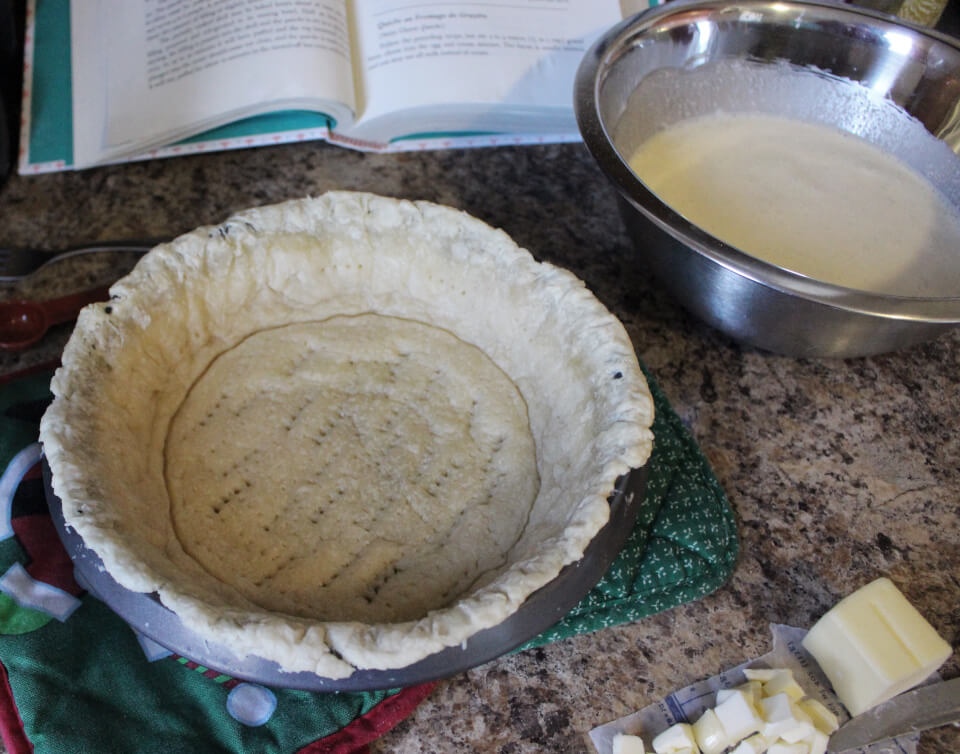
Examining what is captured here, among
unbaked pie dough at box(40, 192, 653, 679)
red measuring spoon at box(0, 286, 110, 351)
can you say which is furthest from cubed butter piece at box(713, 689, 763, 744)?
red measuring spoon at box(0, 286, 110, 351)

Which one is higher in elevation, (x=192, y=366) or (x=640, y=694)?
(x=192, y=366)

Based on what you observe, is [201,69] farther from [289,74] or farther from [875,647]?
[875,647]

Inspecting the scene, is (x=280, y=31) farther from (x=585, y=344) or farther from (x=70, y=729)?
(x=70, y=729)

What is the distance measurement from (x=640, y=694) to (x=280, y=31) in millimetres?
1092

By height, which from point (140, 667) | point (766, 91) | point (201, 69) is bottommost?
point (140, 667)

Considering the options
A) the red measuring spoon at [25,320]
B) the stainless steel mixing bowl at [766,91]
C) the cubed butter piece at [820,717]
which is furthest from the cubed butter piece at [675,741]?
the red measuring spoon at [25,320]

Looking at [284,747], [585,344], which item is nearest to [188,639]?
[284,747]

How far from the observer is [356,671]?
648mm

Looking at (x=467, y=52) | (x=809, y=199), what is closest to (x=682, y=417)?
(x=809, y=199)

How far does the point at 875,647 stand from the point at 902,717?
8 centimetres

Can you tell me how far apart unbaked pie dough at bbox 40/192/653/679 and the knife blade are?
1.20 ft

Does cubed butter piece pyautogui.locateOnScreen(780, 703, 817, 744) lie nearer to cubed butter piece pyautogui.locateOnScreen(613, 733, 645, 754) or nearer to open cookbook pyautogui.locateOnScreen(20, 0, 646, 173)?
cubed butter piece pyautogui.locateOnScreen(613, 733, 645, 754)

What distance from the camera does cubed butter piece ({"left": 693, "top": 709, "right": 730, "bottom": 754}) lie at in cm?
77

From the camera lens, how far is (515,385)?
0.97 metres
